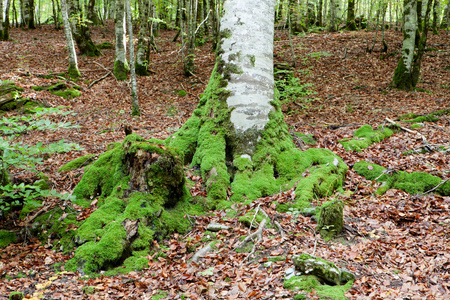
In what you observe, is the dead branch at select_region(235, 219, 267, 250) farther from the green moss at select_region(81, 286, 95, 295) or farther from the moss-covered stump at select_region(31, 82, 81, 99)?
the moss-covered stump at select_region(31, 82, 81, 99)

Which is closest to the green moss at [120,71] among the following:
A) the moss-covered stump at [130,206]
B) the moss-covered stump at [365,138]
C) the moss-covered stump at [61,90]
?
the moss-covered stump at [61,90]

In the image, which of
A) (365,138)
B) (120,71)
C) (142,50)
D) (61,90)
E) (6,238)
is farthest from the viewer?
(142,50)

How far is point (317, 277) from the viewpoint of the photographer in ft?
9.23

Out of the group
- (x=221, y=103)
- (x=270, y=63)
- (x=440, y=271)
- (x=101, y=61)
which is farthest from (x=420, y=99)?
(x=101, y=61)

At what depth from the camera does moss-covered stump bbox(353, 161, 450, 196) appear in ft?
15.9

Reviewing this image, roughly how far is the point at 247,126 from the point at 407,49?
10.8 m

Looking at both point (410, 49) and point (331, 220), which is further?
point (410, 49)

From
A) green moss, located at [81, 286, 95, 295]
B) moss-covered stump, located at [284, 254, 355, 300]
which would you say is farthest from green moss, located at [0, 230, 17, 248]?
moss-covered stump, located at [284, 254, 355, 300]

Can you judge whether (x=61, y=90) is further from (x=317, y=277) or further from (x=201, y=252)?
(x=317, y=277)

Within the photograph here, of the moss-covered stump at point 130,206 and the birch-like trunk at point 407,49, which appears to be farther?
the birch-like trunk at point 407,49

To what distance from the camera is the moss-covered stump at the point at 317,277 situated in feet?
8.79

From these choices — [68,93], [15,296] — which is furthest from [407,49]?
[15,296]

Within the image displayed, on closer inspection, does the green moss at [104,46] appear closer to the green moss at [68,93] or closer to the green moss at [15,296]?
the green moss at [68,93]

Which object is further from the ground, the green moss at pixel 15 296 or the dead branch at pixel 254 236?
the dead branch at pixel 254 236
